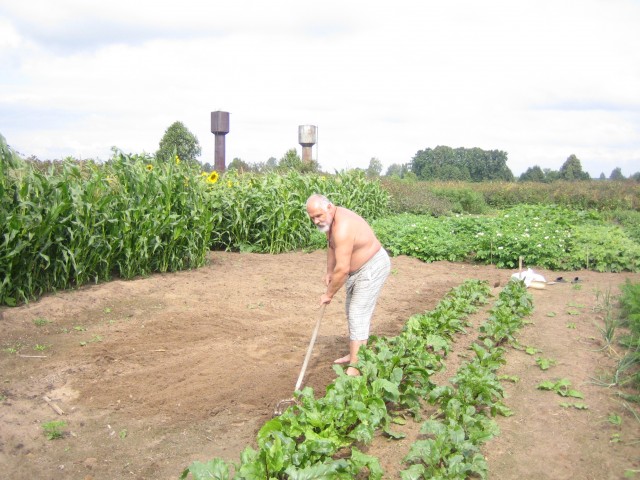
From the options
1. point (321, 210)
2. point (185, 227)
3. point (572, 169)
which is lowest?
point (185, 227)

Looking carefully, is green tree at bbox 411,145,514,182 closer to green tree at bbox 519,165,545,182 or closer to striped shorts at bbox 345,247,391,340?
green tree at bbox 519,165,545,182

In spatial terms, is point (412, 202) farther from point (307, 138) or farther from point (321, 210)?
point (321, 210)

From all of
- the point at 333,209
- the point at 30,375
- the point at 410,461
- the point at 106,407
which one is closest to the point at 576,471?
the point at 410,461

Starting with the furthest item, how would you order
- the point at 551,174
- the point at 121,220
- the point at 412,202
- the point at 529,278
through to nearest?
the point at 551,174 < the point at 412,202 < the point at 529,278 < the point at 121,220

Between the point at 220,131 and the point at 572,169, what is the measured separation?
2866 cm

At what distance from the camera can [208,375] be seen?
516 cm

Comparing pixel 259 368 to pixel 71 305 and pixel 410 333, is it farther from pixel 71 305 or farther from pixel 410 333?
pixel 71 305

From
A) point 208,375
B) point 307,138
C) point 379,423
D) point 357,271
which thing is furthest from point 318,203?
point 307,138

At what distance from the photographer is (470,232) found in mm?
12328

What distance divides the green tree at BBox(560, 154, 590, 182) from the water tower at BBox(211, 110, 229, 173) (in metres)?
27.4

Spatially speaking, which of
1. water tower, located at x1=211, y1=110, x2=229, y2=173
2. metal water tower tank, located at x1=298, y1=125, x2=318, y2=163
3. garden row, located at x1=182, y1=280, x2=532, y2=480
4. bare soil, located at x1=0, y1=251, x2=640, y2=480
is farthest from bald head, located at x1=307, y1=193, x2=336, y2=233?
metal water tower tank, located at x1=298, y1=125, x2=318, y2=163

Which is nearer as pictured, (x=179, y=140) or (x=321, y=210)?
(x=321, y=210)

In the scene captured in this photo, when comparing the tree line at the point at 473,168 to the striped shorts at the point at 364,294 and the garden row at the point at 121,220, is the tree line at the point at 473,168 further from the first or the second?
the striped shorts at the point at 364,294

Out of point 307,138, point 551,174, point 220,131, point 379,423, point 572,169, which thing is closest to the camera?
point 379,423
